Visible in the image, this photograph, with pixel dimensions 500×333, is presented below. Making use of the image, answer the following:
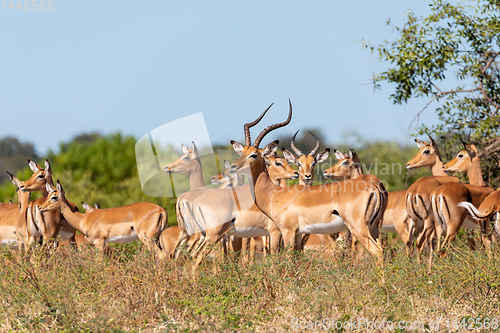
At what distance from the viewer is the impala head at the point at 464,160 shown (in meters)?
11.2

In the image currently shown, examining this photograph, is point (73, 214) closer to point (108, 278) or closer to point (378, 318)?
point (108, 278)

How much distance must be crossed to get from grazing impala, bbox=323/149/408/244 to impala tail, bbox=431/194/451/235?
168 cm

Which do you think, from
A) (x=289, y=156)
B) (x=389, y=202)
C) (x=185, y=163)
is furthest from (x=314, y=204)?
(x=389, y=202)

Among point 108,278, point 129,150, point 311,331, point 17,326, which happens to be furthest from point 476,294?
point 129,150

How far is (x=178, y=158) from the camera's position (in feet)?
34.8

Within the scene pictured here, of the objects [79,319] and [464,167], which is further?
[464,167]

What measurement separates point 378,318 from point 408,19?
773 cm

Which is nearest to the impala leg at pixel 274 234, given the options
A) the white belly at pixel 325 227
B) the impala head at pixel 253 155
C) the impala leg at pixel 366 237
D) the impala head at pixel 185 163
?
the white belly at pixel 325 227

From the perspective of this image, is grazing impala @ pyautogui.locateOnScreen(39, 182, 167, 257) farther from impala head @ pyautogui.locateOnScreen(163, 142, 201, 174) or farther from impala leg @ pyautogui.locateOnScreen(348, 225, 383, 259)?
impala leg @ pyautogui.locateOnScreen(348, 225, 383, 259)

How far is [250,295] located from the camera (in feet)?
20.5

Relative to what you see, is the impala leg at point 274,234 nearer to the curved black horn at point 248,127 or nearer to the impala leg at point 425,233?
the curved black horn at point 248,127

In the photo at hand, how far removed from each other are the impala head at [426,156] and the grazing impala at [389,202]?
625 mm

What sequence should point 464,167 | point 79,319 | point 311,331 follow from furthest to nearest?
point 464,167 → point 79,319 → point 311,331

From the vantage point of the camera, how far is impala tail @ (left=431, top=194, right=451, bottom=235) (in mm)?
9719
